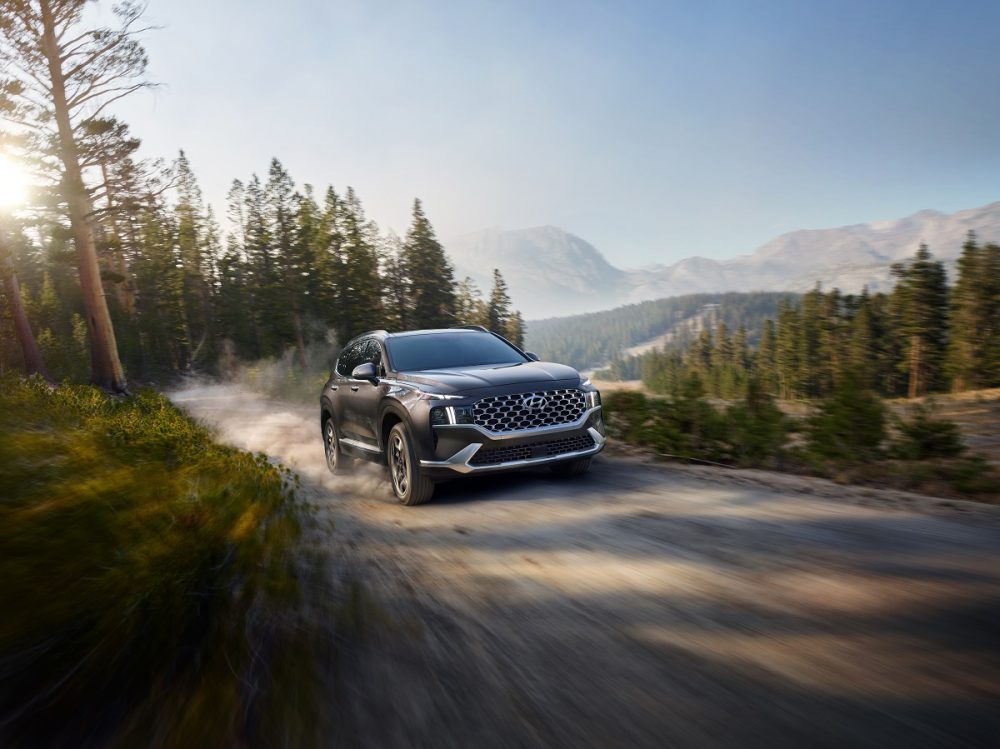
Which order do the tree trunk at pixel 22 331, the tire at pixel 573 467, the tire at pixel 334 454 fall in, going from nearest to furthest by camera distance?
the tire at pixel 573 467, the tire at pixel 334 454, the tree trunk at pixel 22 331

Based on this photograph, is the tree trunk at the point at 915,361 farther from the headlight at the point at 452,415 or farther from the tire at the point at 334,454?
the headlight at the point at 452,415

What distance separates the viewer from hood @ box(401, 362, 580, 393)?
6.54 metres

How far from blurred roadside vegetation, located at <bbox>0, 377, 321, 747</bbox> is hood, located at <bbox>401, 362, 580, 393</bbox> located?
249 cm

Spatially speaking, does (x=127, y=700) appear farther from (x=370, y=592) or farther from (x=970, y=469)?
(x=970, y=469)

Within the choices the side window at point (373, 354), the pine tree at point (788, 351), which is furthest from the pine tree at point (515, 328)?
the side window at point (373, 354)

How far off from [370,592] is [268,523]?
50.4 inches

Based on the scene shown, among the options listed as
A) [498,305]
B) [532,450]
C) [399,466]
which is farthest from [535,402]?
[498,305]

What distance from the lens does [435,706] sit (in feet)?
8.16

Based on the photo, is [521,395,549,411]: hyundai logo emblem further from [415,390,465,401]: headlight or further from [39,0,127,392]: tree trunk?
[39,0,127,392]: tree trunk

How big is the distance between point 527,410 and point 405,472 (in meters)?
1.45

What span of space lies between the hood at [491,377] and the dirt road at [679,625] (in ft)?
4.44

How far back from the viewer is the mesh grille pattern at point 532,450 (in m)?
6.33

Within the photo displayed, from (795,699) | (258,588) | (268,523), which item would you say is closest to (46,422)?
(268,523)

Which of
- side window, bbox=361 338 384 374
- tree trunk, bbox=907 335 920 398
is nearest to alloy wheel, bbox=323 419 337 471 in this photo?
side window, bbox=361 338 384 374
